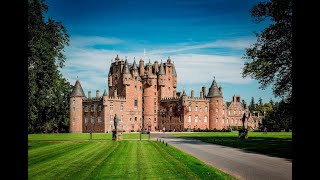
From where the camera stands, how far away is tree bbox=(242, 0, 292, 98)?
25.2 metres

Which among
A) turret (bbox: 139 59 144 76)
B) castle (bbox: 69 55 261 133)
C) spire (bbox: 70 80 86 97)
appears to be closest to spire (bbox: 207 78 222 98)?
castle (bbox: 69 55 261 133)

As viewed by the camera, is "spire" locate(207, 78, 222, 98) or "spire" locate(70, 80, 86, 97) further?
"spire" locate(207, 78, 222, 98)

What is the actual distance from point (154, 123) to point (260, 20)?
5926 centimetres

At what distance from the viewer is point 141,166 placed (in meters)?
15.6

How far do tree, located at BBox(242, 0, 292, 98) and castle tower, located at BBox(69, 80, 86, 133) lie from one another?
5230cm

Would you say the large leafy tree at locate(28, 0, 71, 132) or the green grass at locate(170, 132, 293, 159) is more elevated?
the large leafy tree at locate(28, 0, 71, 132)

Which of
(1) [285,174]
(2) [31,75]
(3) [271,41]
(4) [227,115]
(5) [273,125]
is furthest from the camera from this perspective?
(4) [227,115]

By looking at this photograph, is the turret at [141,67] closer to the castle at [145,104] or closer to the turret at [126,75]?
the castle at [145,104]

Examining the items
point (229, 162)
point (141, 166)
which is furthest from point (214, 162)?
point (141, 166)

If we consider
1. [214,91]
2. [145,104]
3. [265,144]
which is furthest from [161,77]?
[265,144]

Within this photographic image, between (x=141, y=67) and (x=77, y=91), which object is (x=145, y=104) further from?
(x=77, y=91)

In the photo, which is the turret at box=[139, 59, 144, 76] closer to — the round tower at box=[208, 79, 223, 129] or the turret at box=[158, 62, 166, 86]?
the turret at box=[158, 62, 166, 86]
